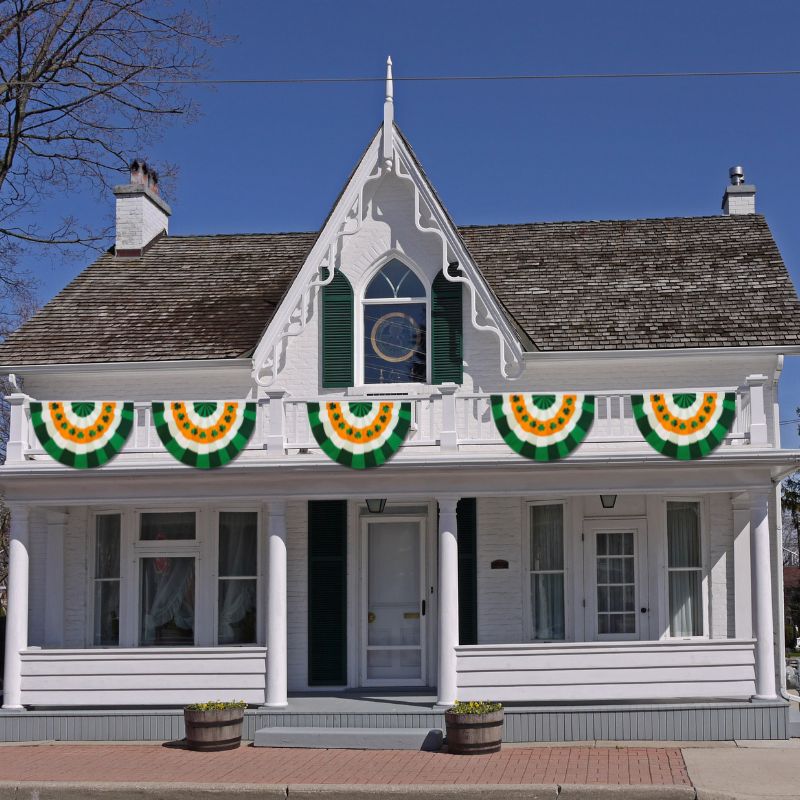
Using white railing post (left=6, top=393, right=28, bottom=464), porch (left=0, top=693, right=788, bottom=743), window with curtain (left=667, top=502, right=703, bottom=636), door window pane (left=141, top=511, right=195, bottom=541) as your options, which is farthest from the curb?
door window pane (left=141, top=511, right=195, bottom=541)

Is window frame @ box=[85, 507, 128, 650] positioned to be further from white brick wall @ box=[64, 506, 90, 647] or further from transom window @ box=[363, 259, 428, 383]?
transom window @ box=[363, 259, 428, 383]

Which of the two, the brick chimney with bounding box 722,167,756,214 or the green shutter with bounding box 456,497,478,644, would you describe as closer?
the green shutter with bounding box 456,497,478,644

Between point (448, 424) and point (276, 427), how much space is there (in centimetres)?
213

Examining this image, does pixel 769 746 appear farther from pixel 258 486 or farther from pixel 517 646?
pixel 258 486

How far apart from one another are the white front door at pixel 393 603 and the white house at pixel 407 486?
0.03 m

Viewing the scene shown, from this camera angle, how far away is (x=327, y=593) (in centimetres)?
1612

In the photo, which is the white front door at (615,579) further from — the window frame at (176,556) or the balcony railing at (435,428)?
the window frame at (176,556)

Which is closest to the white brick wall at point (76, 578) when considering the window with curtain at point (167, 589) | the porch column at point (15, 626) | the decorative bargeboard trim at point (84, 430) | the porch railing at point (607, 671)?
the window with curtain at point (167, 589)

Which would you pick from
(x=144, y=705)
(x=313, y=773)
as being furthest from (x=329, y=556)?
(x=313, y=773)

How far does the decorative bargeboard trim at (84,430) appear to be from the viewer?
14.7m

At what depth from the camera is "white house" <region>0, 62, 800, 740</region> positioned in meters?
14.2

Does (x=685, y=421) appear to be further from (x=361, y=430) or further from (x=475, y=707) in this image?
(x=475, y=707)

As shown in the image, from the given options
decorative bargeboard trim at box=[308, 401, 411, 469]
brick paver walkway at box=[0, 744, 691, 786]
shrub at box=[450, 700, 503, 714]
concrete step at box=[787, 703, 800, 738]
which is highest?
decorative bargeboard trim at box=[308, 401, 411, 469]

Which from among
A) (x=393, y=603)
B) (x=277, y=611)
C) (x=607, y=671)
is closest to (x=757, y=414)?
(x=607, y=671)
